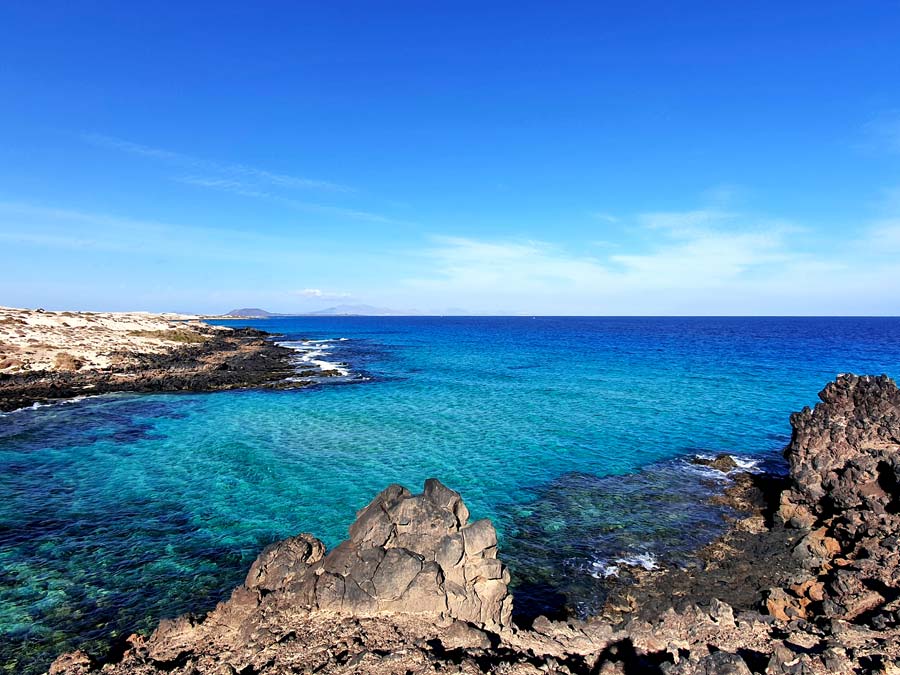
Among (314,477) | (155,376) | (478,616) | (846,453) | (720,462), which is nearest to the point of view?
(478,616)

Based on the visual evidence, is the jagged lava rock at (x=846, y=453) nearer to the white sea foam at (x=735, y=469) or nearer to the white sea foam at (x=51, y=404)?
the white sea foam at (x=735, y=469)

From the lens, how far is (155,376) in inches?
2122

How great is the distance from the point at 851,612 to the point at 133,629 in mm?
19601

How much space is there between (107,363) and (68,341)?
964cm

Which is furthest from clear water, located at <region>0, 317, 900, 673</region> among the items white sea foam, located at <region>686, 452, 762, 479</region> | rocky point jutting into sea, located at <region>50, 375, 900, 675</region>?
rocky point jutting into sea, located at <region>50, 375, 900, 675</region>

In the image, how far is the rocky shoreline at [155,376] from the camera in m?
44.7

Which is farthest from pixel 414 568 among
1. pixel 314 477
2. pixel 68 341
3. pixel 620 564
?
pixel 68 341

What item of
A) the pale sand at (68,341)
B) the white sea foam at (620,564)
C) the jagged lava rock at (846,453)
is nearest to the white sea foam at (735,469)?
the jagged lava rock at (846,453)

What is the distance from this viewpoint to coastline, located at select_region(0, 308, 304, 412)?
46812 millimetres

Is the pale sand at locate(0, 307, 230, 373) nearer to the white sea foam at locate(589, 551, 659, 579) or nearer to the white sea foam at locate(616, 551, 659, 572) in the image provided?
the white sea foam at locate(589, 551, 659, 579)

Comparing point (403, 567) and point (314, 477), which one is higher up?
point (403, 567)

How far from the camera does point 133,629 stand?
13.0m

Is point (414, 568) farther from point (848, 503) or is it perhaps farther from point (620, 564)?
point (848, 503)

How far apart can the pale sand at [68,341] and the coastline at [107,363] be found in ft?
0.26
